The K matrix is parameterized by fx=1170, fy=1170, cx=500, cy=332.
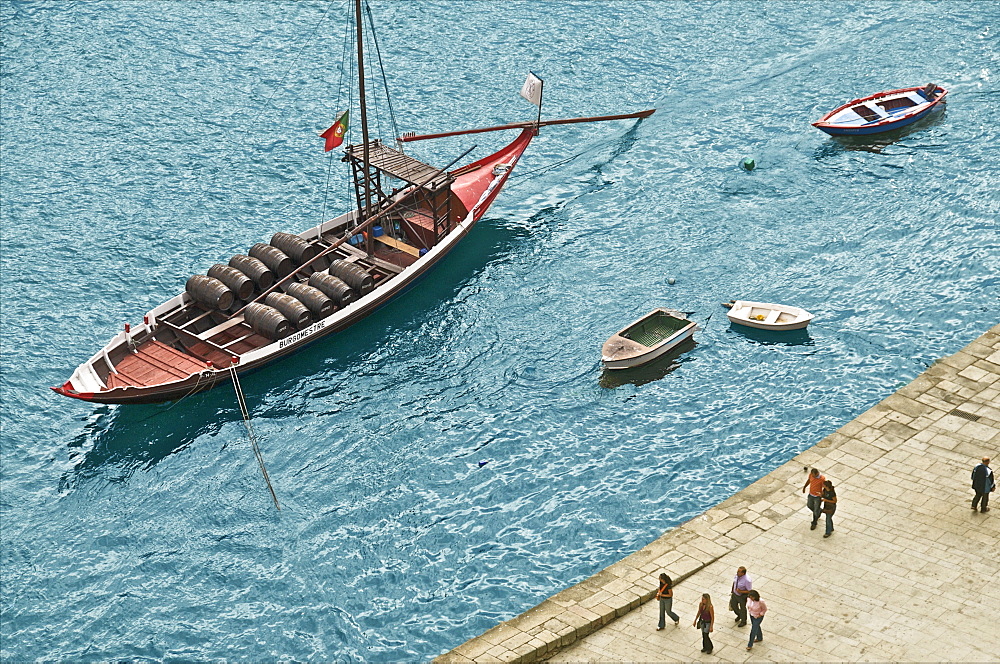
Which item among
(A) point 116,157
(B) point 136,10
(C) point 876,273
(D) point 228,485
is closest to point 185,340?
(D) point 228,485

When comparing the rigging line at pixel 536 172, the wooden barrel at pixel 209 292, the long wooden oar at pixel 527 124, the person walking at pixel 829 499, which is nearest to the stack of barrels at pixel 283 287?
the wooden barrel at pixel 209 292

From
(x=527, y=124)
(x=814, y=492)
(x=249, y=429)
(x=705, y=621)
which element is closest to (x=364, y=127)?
(x=527, y=124)

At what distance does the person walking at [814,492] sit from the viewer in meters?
36.1

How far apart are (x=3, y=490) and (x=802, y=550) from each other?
90.4 feet

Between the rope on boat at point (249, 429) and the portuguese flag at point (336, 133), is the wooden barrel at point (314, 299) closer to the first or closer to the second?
the rope on boat at point (249, 429)

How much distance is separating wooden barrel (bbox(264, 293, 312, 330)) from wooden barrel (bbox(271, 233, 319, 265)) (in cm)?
316

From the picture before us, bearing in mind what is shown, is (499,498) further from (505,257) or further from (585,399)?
(505,257)

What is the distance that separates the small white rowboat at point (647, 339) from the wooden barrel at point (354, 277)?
33.5 ft

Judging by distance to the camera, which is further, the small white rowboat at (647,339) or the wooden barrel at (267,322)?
the wooden barrel at (267,322)

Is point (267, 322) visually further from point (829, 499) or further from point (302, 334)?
point (829, 499)

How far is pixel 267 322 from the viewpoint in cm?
4603

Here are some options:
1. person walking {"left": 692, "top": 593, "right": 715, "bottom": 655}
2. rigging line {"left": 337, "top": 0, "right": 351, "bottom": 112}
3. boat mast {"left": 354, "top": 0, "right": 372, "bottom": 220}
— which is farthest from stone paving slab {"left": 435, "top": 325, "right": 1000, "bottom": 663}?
rigging line {"left": 337, "top": 0, "right": 351, "bottom": 112}

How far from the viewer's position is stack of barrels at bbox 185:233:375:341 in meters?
46.5

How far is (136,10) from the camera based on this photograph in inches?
2879
